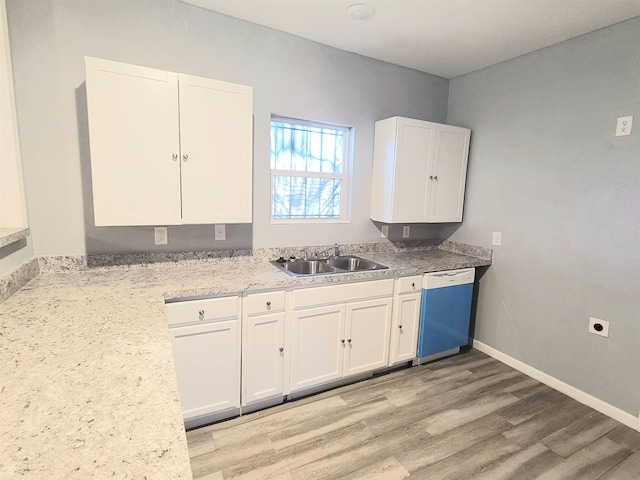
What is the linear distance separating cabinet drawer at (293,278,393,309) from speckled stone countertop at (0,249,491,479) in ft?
1.51

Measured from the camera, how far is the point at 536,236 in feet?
8.69

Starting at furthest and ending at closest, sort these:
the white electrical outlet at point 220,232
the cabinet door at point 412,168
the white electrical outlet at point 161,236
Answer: the cabinet door at point 412,168
the white electrical outlet at point 220,232
the white electrical outlet at point 161,236

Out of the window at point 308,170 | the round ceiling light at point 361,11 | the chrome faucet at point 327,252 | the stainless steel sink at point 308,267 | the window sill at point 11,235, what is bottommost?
the stainless steel sink at point 308,267

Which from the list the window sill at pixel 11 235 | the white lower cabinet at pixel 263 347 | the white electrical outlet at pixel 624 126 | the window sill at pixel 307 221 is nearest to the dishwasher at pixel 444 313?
the window sill at pixel 307 221

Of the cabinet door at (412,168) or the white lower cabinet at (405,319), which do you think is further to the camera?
the cabinet door at (412,168)

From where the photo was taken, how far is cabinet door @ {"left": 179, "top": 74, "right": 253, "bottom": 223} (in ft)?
6.32

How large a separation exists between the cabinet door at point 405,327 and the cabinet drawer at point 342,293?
0.58 ft

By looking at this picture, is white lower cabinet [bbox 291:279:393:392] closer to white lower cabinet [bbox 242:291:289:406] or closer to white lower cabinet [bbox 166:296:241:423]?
white lower cabinet [bbox 242:291:289:406]

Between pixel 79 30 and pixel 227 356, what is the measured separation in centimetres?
211

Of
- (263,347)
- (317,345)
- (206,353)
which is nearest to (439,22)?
(317,345)

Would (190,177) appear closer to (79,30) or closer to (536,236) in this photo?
(79,30)

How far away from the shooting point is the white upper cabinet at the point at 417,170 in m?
2.77

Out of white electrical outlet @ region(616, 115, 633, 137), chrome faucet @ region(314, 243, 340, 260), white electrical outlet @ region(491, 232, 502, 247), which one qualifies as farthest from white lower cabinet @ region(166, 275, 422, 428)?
white electrical outlet @ region(616, 115, 633, 137)

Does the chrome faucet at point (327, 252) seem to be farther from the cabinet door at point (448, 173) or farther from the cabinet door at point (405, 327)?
the cabinet door at point (448, 173)
